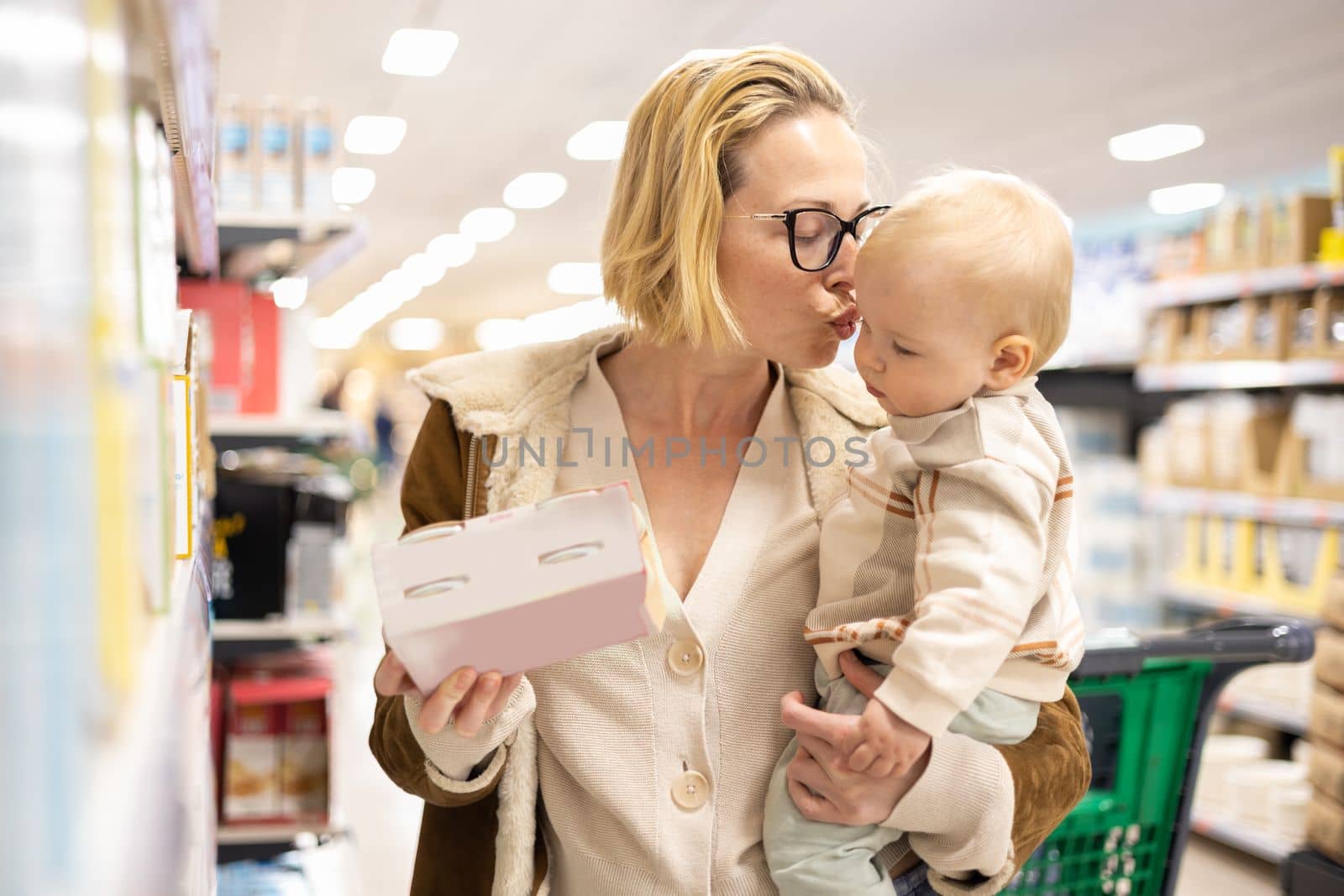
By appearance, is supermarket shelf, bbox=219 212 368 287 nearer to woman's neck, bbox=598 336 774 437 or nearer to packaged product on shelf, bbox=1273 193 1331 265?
woman's neck, bbox=598 336 774 437

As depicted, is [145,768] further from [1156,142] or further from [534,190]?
[534,190]

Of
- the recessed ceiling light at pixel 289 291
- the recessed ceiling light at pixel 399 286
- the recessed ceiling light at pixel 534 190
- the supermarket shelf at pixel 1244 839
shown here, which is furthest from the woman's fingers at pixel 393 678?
the recessed ceiling light at pixel 399 286

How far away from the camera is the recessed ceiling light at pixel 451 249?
1293cm

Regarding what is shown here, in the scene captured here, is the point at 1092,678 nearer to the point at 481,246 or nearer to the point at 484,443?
the point at 484,443

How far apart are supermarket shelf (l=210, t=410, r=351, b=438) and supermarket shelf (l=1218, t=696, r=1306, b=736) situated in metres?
3.49

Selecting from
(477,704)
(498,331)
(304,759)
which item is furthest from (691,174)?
(498,331)

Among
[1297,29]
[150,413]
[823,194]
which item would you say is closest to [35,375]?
[150,413]

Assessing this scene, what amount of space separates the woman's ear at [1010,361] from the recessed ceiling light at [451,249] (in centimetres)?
1181

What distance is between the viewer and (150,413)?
70cm

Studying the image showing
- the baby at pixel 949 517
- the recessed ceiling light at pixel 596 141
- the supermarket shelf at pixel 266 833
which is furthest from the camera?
the recessed ceiling light at pixel 596 141

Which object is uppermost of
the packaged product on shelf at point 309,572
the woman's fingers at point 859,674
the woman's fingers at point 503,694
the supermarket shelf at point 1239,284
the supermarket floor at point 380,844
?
the supermarket shelf at point 1239,284

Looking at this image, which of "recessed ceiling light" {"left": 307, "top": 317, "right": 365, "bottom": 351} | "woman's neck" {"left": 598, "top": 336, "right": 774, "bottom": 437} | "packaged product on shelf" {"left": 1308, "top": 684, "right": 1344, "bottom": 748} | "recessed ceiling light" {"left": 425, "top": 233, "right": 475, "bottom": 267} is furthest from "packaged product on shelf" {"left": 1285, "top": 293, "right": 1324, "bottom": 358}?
"recessed ceiling light" {"left": 307, "top": 317, "right": 365, "bottom": 351}

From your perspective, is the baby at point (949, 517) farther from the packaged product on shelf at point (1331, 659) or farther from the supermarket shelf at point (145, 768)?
the packaged product on shelf at point (1331, 659)

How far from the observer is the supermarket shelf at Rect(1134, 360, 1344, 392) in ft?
14.1
